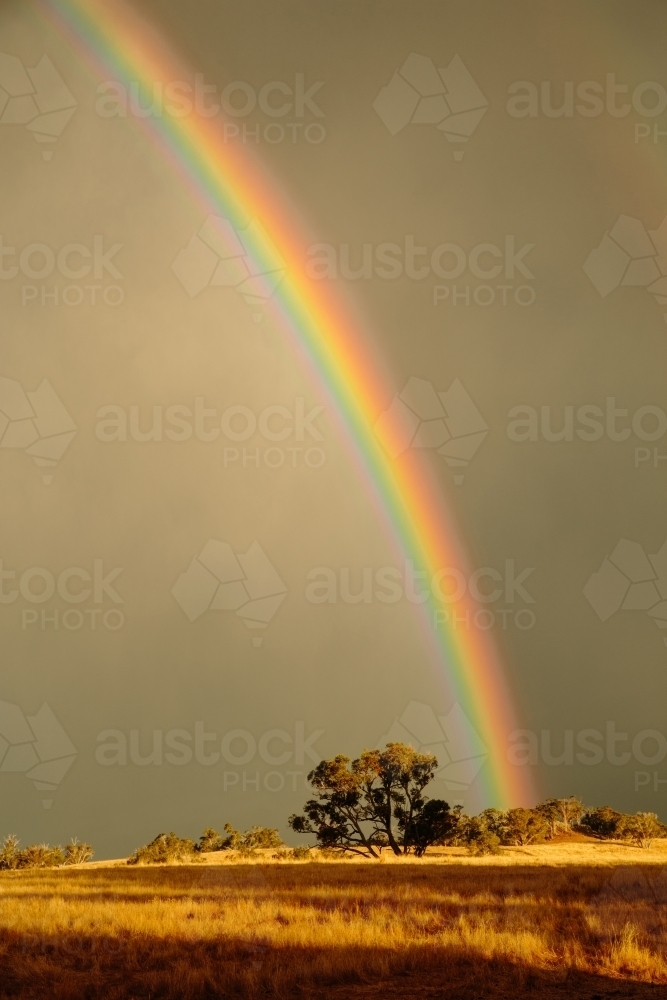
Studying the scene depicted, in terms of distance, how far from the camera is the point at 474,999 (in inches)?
425

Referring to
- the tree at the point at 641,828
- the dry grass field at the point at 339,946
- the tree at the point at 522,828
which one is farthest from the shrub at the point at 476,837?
the dry grass field at the point at 339,946

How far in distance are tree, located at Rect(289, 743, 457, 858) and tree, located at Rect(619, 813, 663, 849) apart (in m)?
29.5

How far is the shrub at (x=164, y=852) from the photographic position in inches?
2324

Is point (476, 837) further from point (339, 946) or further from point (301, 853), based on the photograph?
point (339, 946)

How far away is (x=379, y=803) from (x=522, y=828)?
25379 mm

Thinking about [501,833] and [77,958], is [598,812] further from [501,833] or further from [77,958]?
[77,958]

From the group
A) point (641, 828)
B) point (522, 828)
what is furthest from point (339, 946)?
point (641, 828)

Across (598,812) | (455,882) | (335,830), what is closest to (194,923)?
(455,882)

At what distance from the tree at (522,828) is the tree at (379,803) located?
823 inches

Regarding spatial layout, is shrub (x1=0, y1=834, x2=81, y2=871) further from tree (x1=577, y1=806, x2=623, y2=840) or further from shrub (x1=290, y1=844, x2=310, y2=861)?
tree (x1=577, y1=806, x2=623, y2=840)

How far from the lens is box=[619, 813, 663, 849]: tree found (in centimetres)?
7712

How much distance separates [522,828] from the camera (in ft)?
249

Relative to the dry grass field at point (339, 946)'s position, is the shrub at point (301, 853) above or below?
below

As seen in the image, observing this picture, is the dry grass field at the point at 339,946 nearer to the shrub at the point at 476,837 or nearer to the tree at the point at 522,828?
the shrub at the point at 476,837
